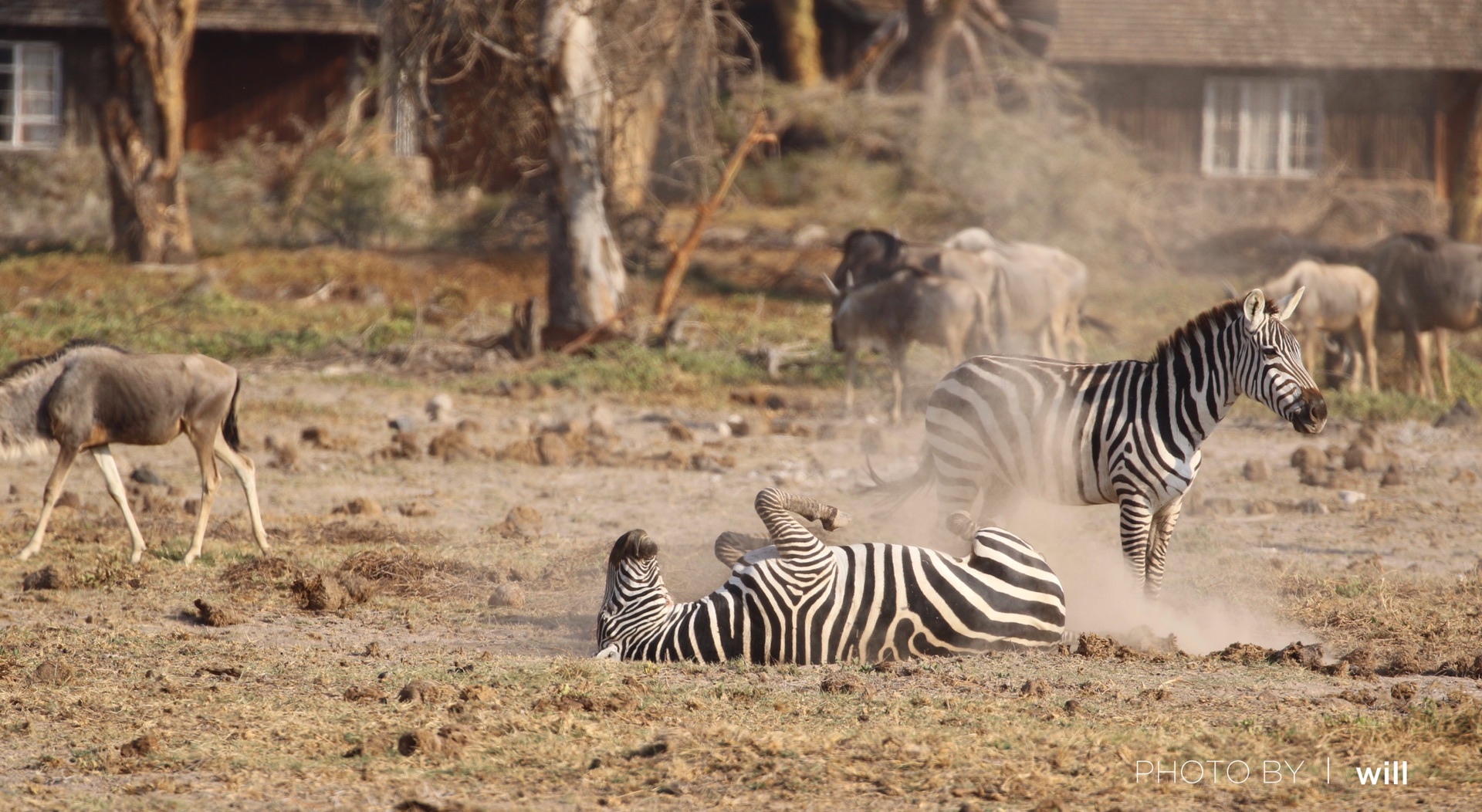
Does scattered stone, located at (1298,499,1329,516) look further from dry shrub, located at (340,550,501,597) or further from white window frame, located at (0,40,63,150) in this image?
white window frame, located at (0,40,63,150)

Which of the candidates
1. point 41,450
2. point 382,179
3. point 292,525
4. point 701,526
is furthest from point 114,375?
point 382,179

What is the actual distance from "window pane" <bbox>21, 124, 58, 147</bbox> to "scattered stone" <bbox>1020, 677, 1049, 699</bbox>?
85.8ft

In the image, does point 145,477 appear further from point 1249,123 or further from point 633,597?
point 1249,123

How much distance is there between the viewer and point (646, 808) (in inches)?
197

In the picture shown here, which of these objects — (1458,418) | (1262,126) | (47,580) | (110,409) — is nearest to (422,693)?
(47,580)

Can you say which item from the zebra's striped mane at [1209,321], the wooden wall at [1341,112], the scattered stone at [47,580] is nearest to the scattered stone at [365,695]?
the scattered stone at [47,580]

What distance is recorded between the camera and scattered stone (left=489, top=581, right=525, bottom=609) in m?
8.09

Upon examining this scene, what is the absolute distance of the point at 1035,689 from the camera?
6172 mm

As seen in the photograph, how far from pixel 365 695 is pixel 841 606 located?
2.08 metres

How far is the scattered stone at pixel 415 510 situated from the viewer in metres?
10.4

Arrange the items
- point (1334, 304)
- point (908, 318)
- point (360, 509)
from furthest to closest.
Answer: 1. point (1334, 304)
2. point (908, 318)
3. point (360, 509)

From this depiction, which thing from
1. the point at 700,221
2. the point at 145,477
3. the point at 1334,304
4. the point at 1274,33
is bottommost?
the point at 145,477

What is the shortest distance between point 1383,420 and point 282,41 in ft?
67.9

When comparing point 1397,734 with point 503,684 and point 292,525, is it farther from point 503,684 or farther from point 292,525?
point 292,525
